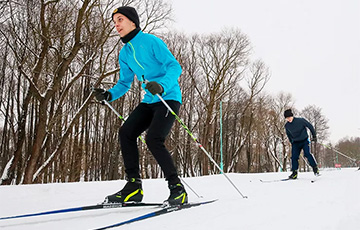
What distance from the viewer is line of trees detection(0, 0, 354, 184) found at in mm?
8977

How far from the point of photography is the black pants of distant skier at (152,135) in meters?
2.52

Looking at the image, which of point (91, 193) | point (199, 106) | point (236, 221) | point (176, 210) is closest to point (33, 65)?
point (91, 193)

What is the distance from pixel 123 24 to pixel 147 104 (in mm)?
893

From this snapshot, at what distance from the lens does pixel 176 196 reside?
7.89ft

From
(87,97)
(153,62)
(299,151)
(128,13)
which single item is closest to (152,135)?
(153,62)

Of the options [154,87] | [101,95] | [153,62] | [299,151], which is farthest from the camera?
[299,151]

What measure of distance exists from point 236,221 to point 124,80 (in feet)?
6.88

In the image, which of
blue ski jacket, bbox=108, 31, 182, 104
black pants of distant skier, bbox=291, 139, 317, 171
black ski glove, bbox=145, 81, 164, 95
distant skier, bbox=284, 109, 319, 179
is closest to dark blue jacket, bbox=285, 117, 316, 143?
distant skier, bbox=284, 109, 319, 179

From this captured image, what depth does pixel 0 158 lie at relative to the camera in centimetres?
1595

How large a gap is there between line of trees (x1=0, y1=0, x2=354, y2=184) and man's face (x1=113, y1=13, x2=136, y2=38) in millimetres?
3135

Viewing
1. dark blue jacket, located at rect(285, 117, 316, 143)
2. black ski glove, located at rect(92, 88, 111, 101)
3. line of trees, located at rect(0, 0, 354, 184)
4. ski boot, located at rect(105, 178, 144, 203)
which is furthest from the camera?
line of trees, located at rect(0, 0, 354, 184)

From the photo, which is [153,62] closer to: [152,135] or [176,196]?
[152,135]

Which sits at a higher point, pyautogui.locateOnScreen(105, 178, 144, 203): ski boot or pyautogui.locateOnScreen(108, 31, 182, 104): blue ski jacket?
pyautogui.locateOnScreen(108, 31, 182, 104): blue ski jacket

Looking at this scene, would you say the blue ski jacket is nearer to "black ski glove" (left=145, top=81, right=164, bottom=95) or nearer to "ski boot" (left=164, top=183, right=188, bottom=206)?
"black ski glove" (left=145, top=81, right=164, bottom=95)
